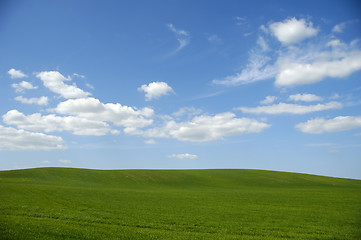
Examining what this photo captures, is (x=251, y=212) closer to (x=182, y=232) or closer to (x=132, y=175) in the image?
(x=182, y=232)

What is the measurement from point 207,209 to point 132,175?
4964 cm

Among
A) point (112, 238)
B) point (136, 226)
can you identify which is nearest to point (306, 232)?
point (136, 226)

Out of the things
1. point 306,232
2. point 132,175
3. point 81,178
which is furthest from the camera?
point 132,175

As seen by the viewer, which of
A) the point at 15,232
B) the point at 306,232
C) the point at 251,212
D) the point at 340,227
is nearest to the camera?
the point at 15,232

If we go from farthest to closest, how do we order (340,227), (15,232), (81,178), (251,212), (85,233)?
(81,178)
(251,212)
(340,227)
(85,233)
(15,232)

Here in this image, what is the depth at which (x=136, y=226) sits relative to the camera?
717 inches

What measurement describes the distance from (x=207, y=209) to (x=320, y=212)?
41.1 ft

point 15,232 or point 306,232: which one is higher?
point 15,232

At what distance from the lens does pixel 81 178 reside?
6650cm

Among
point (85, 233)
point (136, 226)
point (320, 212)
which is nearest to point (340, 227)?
point (320, 212)

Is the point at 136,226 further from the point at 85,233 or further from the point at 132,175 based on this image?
the point at 132,175

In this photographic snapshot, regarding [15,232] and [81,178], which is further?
[81,178]

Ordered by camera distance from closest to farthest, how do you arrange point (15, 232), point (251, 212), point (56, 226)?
point (15, 232)
point (56, 226)
point (251, 212)

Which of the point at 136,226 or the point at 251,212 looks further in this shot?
the point at 251,212
